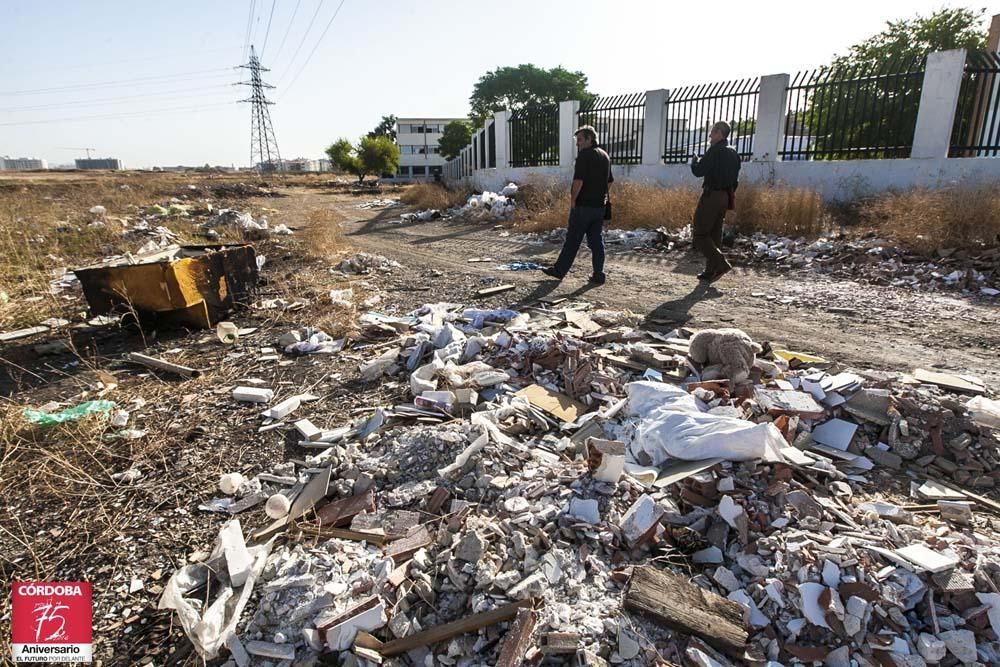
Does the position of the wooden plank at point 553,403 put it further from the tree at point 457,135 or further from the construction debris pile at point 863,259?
the tree at point 457,135

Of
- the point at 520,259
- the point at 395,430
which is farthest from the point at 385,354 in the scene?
the point at 520,259

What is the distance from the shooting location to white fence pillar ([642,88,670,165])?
13.1 meters

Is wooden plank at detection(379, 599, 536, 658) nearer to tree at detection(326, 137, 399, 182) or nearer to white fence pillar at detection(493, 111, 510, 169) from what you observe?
white fence pillar at detection(493, 111, 510, 169)

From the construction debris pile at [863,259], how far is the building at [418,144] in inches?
2484

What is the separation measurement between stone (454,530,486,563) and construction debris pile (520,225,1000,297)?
250 inches

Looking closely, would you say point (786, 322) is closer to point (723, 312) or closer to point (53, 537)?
point (723, 312)

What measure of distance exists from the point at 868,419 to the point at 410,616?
2.74 meters

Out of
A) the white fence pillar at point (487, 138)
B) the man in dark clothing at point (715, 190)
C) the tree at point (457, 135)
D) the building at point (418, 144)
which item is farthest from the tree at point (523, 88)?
the man in dark clothing at point (715, 190)

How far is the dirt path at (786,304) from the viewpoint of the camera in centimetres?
412

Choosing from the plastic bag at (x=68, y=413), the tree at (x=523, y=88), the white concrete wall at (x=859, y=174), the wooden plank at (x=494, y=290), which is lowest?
the plastic bag at (x=68, y=413)

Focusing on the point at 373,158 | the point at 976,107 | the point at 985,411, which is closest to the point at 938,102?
the point at 976,107

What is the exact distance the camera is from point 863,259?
6.99 meters

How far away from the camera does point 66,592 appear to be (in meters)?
2.19

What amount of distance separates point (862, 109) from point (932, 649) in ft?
40.0
